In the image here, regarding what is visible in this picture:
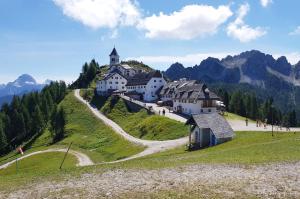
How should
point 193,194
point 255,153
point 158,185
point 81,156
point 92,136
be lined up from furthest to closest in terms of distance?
point 92,136 < point 81,156 < point 255,153 < point 158,185 < point 193,194

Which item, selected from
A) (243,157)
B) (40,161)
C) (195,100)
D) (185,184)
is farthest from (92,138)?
(185,184)

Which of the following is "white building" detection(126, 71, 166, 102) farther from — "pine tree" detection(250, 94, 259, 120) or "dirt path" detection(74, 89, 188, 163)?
"pine tree" detection(250, 94, 259, 120)

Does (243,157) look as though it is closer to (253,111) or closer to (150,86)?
(150,86)

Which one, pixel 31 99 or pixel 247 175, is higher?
pixel 31 99

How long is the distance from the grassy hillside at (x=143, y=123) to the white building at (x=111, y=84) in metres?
24.7

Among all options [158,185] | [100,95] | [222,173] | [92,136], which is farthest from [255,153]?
[100,95]

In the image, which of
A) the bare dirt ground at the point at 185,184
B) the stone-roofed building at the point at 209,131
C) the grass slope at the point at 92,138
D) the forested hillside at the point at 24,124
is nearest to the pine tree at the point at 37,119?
the forested hillside at the point at 24,124

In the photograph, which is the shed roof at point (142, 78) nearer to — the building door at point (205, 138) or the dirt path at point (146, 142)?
the dirt path at point (146, 142)

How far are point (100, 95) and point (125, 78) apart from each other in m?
14.7

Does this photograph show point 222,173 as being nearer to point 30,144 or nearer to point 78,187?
point 78,187

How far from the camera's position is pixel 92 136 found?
348ft

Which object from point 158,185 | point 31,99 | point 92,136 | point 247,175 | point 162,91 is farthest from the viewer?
point 31,99

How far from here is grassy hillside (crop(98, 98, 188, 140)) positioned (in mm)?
81738

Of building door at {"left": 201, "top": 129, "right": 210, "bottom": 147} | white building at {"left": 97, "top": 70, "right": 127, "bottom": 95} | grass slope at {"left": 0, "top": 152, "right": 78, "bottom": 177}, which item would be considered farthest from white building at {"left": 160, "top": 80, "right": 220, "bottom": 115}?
white building at {"left": 97, "top": 70, "right": 127, "bottom": 95}
